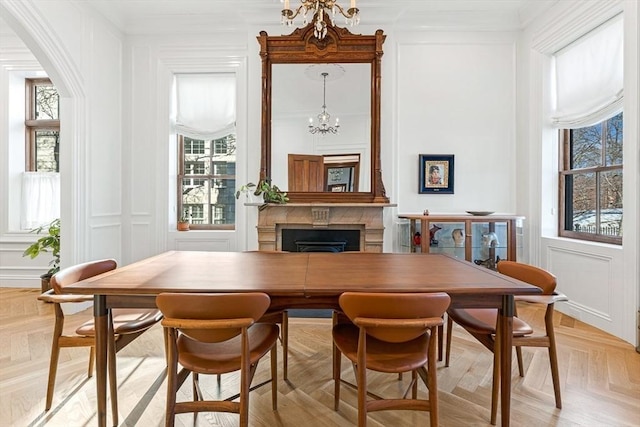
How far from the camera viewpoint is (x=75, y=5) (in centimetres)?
348

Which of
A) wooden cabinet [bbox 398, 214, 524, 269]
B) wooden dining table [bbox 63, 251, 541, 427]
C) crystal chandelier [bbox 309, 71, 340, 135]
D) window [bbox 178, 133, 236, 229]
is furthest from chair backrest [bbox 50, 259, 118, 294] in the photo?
wooden cabinet [bbox 398, 214, 524, 269]

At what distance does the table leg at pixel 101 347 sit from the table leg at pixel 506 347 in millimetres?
1887

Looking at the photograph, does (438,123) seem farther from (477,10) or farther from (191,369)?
(191,369)

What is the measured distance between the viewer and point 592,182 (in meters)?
→ 3.41

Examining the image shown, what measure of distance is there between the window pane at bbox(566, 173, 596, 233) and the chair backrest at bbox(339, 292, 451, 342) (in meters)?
3.05

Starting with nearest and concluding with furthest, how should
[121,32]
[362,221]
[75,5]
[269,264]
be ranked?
1. [269,264]
2. [75,5]
3. [362,221]
4. [121,32]

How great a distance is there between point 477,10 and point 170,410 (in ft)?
16.2

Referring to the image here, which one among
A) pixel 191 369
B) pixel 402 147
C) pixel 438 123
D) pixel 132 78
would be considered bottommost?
pixel 191 369

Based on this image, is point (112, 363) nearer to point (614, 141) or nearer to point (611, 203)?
point (611, 203)

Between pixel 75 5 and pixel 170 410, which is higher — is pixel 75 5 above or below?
above

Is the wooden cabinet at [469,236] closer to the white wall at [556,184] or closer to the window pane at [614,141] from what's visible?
the white wall at [556,184]

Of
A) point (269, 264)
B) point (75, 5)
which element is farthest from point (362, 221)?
point (75, 5)

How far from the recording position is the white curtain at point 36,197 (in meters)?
4.49

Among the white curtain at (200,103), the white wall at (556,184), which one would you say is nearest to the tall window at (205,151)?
the white curtain at (200,103)
